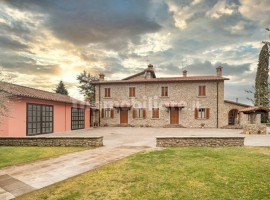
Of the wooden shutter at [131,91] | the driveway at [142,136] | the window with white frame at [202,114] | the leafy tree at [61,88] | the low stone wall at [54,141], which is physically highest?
the leafy tree at [61,88]

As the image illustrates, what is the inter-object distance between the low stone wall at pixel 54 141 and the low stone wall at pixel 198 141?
153 inches

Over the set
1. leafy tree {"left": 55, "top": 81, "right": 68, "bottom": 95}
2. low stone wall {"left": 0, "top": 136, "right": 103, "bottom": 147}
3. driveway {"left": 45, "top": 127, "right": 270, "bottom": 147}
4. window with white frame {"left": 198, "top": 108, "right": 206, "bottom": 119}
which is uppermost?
leafy tree {"left": 55, "top": 81, "right": 68, "bottom": 95}

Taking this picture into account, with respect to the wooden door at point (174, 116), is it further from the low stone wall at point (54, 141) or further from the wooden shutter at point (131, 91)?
the low stone wall at point (54, 141)

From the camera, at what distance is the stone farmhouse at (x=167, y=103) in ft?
91.7

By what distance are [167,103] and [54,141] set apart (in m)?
18.8

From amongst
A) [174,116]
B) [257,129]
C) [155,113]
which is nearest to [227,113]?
[174,116]

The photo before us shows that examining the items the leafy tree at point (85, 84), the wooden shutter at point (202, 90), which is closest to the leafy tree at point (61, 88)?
the leafy tree at point (85, 84)

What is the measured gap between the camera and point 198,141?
40.1 ft

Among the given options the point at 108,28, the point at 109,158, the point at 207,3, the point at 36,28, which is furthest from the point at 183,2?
the point at 109,158

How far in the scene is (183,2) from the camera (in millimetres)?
14945

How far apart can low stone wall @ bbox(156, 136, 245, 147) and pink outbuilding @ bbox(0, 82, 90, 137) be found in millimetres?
8928

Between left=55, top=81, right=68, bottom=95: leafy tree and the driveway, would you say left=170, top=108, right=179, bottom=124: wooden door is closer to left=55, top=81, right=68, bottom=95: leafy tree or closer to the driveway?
the driveway

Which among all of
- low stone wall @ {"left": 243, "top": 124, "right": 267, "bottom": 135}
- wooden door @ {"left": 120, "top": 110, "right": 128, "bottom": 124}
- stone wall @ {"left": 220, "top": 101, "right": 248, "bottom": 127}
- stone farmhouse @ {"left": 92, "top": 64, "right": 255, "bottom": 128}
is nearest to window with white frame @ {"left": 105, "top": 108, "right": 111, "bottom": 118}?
stone farmhouse @ {"left": 92, "top": 64, "right": 255, "bottom": 128}

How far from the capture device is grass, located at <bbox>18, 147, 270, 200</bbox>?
17.2 ft
